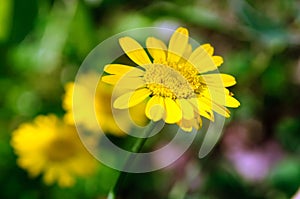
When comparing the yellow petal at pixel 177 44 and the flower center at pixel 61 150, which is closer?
the yellow petal at pixel 177 44

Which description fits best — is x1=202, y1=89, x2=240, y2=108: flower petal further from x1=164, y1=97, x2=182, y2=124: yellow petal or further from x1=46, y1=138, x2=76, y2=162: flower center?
x1=46, y1=138, x2=76, y2=162: flower center

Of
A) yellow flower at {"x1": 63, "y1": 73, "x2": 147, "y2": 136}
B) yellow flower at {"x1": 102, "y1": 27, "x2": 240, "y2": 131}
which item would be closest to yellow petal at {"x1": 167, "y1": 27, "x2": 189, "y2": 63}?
yellow flower at {"x1": 102, "y1": 27, "x2": 240, "y2": 131}

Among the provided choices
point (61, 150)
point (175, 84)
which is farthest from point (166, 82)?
point (61, 150)

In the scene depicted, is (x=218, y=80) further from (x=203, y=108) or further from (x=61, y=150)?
(x=61, y=150)

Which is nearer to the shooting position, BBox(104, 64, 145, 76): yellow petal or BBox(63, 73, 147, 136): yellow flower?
BBox(104, 64, 145, 76): yellow petal

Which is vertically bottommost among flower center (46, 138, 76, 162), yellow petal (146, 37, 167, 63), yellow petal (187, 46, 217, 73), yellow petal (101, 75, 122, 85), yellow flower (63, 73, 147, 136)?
yellow petal (101, 75, 122, 85)

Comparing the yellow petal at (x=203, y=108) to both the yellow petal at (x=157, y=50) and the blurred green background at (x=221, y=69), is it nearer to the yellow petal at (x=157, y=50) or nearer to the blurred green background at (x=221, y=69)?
the yellow petal at (x=157, y=50)

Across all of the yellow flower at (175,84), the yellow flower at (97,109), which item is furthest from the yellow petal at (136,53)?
the yellow flower at (97,109)
